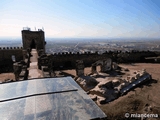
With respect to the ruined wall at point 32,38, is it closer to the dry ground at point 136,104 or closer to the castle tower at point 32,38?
the castle tower at point 32,38

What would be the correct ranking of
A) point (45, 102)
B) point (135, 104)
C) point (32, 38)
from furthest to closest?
point (32, 38)
point (135, 104)
point (45, 102)

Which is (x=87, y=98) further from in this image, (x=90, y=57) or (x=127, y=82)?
(x=90, y=57)

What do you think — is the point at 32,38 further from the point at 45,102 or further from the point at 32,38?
the point at 45,102

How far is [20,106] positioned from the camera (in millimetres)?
2270

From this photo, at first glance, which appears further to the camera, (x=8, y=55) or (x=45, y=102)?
(x=8, y=55)

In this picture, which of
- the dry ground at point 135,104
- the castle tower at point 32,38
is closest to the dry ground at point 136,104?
the dry ground at point 135,104

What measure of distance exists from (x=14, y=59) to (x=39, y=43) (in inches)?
168

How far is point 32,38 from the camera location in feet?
67.8

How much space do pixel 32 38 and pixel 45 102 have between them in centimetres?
1979

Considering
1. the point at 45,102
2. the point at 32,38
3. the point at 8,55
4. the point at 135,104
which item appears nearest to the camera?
the point at 45,102

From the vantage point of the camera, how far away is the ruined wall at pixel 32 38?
20.4m

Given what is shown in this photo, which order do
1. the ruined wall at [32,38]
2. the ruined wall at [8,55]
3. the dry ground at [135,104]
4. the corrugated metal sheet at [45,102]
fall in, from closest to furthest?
the corrugated metal sheet at [45,102] → the dry ground at [135,104] → the ruined wall at [8,55] → the ruined wall at [32,38]

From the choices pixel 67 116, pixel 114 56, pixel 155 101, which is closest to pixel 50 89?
pixel 67 116

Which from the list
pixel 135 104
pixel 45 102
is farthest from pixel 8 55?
pixel 45 102
